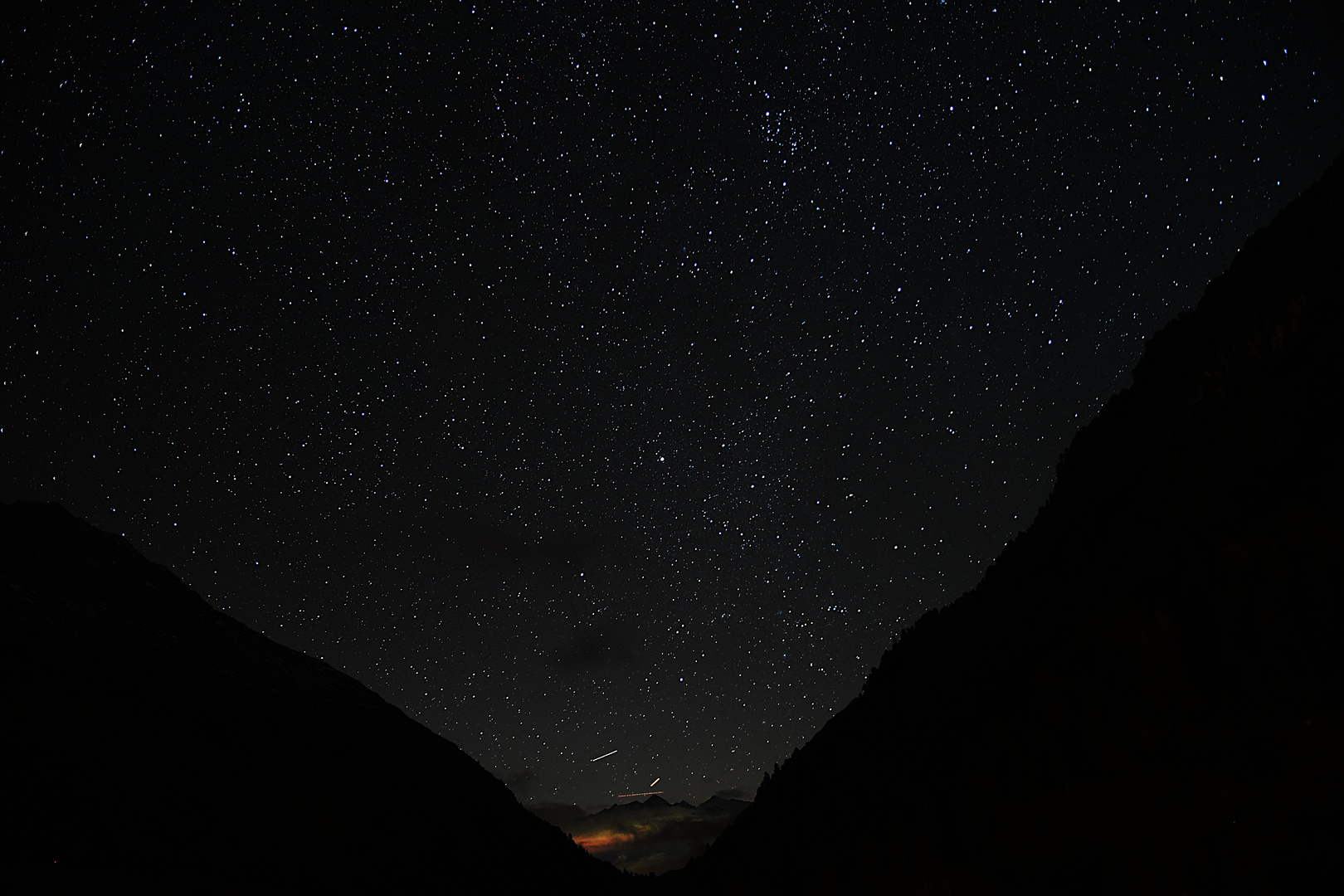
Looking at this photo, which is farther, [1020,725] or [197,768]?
[197,768]

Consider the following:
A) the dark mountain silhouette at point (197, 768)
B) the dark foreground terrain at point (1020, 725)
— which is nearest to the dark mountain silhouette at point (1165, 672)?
the dark foreground terrain at point (1020, 725)

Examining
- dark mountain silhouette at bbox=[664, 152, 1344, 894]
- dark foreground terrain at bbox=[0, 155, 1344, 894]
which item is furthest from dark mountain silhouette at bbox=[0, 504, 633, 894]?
dark mountain silhouette at bbox=[664, 152, 1344, 894]

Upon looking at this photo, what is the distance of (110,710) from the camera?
25406 mm

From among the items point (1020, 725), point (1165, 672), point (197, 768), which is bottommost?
point (1020, 725)

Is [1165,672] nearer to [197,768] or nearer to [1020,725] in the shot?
[1020,725]

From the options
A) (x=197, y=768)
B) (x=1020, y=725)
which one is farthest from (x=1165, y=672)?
(x=197, y=768)

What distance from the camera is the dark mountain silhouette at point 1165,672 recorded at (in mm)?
11312

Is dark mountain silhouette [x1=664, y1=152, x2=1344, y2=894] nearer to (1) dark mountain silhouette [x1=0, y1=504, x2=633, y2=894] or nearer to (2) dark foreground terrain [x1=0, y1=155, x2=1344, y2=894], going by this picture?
(2) dark foreground terrain [x1=0, y1=155, x2=1344, y2=894]

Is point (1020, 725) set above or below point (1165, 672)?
below

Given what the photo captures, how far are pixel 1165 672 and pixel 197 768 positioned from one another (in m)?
33.2

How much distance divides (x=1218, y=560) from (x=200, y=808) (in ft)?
110

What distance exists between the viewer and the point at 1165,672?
49.1 feet

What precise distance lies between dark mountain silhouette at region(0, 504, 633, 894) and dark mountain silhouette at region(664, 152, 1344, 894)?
14595mm

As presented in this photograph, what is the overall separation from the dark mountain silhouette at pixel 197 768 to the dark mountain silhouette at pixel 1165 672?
575 inches
